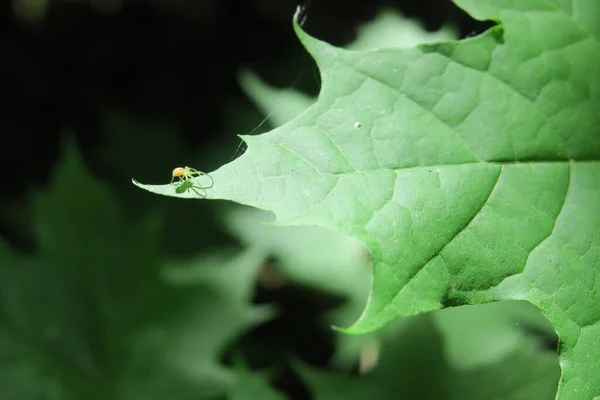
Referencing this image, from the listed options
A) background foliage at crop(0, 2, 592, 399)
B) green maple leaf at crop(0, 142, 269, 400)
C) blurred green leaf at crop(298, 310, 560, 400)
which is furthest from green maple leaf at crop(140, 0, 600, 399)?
green maple leaf at crop(0, 142, 269, 400)

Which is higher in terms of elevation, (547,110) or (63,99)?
(63,99)

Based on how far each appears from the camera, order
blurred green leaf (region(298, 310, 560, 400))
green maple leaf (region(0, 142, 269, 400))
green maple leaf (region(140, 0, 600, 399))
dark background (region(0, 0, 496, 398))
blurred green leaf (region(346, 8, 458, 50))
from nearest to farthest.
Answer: green maple leaf (region(140, 0, 600, 399)) → blurred green leaf (region(298, 310, 560, 400)) → green maple leaf (region(0, 142, 269, 400)) → blurred green leaf (region(346, 8, 458, 50)) → dark background (region(0, 0, 496, 398))

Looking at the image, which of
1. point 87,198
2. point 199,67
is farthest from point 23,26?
point 87,198

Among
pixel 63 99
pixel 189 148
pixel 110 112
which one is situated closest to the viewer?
pixel 189 148

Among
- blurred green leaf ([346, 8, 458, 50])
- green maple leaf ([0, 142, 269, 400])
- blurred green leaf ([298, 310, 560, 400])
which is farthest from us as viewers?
blurred green leaf ([346, 8, 458, 50])

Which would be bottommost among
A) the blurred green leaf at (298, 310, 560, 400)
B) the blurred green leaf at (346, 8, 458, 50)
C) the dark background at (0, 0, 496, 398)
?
the blurred green leaf at (298, 310, 560, 400)

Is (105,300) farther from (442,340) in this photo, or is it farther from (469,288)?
(469,288)

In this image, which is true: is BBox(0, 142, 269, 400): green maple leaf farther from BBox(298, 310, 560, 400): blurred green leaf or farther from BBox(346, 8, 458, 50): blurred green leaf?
BBox(346, 8, 458, 50): blurred green leaf
